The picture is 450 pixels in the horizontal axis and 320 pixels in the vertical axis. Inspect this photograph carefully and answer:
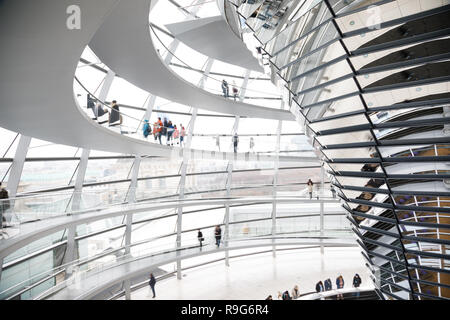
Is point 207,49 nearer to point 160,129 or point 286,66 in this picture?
point 160,129

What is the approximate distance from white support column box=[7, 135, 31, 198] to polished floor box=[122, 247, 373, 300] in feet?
32.2

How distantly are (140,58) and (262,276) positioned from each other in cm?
1578

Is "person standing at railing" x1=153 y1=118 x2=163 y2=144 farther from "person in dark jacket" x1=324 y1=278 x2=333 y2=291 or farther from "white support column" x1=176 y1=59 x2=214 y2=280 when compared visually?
"person in dark jacket" x1=324 y1=278 x2=333 y2=291

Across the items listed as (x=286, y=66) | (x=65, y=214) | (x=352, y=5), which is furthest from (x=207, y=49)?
(x=352, y=5)

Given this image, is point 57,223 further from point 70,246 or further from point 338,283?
point 338,283

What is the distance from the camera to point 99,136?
11.8 m

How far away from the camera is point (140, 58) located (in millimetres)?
11023

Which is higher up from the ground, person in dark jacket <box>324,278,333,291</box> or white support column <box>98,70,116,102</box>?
white support column <box>98,70,116,102</box>

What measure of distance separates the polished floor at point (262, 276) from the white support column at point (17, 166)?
981cm

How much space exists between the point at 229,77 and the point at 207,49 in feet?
15.7

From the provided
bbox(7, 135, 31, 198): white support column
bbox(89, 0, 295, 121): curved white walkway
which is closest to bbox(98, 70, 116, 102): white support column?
bbox(89, 0, 295, 121): curved white walkway

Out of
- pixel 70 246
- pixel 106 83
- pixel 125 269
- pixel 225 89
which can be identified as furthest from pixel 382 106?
pixel 70 246

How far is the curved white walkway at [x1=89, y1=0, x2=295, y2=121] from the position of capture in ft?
26.6

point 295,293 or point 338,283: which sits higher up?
point 338,283
